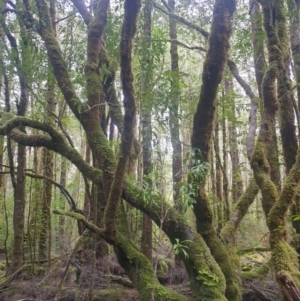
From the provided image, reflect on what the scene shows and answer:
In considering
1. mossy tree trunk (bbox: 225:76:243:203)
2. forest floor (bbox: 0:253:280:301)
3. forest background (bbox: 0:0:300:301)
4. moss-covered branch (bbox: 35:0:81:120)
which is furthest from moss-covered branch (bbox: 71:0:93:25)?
forest floor (bbox: 0:253:280:301)

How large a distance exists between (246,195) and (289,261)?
170 cm

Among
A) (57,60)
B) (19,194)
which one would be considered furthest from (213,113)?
(19,194)

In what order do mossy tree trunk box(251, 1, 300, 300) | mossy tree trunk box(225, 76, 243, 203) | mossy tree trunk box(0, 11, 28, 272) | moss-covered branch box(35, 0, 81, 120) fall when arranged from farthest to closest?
mossy tree trunk box(225, 76, 243, 203)
mossy tree trunk box(0, 11, 28, 272)
moss-covered branch box(35, 0, 81, 120)
mossy tree trunk box(251, 1, 300, 300)

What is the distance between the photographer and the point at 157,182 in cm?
399

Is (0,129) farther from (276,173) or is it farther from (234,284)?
(276,173)

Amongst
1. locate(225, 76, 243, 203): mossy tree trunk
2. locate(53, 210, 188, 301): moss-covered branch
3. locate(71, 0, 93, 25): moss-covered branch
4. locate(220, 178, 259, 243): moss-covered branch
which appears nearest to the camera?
locate(53, 210, 188, 301): moss-covered branch

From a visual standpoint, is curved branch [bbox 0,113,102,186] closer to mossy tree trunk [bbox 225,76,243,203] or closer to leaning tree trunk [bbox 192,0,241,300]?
leaning tree trunk [bbox 192,0,241,300]

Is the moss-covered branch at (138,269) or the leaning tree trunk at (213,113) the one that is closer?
the leaning tree trunk at (213,113)

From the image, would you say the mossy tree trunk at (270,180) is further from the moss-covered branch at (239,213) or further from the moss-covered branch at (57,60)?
the moss-covered branch at (57,60)

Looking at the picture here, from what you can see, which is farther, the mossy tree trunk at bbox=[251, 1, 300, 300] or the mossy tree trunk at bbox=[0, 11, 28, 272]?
the mossy tree trunk at bbox=[0, 11, 28, 272]

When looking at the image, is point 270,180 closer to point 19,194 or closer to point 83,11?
point 83,11

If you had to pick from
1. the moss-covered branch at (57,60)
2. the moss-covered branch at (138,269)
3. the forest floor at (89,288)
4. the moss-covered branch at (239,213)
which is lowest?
the forest floor at (89,288)

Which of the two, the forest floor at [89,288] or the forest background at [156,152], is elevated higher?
the forest background at [156,152]

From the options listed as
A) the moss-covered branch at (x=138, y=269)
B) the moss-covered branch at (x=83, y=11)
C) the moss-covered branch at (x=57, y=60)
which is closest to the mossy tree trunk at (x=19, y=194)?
the moss-covered branch at (x=57, y=60)
